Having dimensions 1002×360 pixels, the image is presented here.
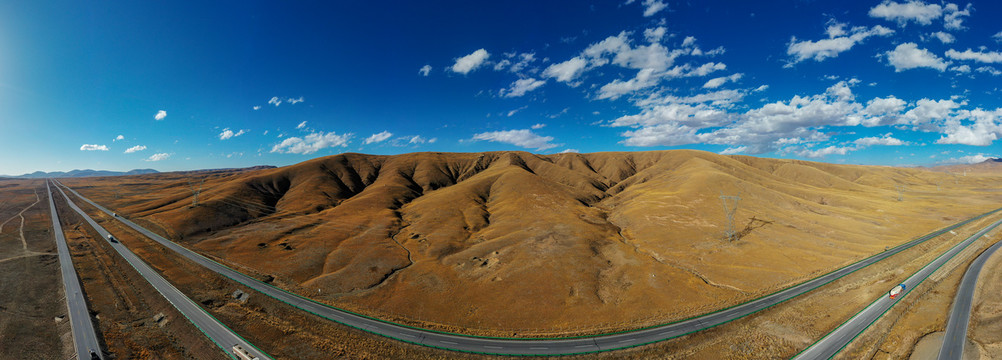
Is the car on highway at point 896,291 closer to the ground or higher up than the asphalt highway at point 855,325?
higher up

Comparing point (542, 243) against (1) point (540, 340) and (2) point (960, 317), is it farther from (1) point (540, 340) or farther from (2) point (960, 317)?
(2) point (960, 317)

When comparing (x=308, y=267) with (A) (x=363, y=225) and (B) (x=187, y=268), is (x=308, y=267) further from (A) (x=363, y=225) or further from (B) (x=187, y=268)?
(A) (x=363, y=225)

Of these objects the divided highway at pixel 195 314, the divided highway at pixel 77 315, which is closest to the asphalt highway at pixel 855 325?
the divided highway at pixel 195 314

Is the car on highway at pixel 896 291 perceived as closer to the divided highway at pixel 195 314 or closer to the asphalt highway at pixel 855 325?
the asphalt highway at pixel 855 325

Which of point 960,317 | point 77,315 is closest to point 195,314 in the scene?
point 77,315

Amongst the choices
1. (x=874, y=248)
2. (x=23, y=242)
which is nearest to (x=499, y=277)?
(x=874, y=248)

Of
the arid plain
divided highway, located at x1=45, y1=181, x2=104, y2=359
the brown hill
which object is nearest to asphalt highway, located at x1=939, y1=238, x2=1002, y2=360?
the arid plain
